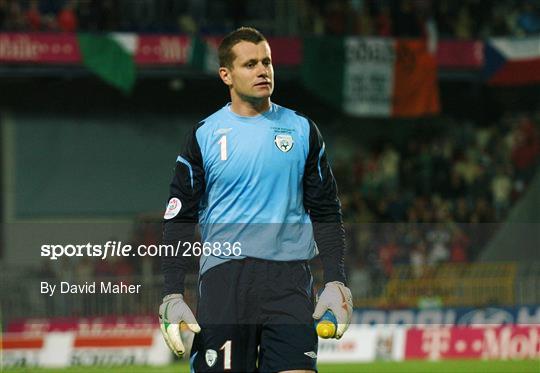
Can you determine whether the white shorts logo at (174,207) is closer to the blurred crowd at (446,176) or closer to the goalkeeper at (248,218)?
the goalkeeper at (248,218)

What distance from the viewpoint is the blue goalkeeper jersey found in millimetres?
5684

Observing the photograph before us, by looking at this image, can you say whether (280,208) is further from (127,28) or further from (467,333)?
(127,28)

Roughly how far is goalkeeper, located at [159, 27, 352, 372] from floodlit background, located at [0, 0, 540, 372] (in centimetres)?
1094

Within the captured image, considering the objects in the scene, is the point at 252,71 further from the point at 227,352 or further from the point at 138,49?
the point at 138,49

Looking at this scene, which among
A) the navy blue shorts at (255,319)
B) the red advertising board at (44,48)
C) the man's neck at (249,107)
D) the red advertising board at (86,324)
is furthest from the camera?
the red advertising board at (44,48)

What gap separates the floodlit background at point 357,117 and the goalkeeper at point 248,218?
10.9 metres

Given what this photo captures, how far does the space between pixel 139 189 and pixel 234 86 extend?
18253 mm

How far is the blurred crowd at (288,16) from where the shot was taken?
69.8ft

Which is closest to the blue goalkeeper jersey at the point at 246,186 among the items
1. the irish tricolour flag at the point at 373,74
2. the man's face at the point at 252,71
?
the man's face at the point at 252,71

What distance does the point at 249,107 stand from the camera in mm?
5773

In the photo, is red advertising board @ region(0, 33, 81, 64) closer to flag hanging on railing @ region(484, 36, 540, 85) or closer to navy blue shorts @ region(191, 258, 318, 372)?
flag hanging on railing @ region(484, 36, 540, 85)

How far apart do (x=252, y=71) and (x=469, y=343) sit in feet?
34.6

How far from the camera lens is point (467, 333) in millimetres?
15711

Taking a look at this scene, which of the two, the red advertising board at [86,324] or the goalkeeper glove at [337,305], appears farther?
the red advertising board at [86,324]
